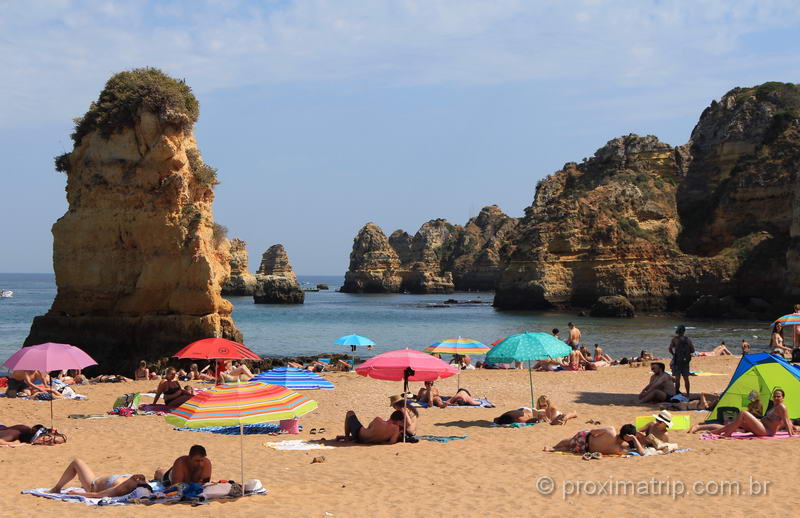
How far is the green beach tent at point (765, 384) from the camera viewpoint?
12500 mm

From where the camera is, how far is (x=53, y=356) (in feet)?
40.4

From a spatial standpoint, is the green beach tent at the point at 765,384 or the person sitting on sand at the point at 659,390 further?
the person sitting on sand at the point at 659,390

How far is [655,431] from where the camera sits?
11117mm

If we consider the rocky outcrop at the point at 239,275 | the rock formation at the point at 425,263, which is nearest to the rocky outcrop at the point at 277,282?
the rocky outcrop at the point at 239,275

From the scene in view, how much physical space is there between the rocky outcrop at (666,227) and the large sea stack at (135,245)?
40.0m

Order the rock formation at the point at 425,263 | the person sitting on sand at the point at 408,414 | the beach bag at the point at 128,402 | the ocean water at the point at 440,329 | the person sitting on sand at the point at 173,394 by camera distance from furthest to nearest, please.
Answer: the rock formation at the point at 425,263
the ocean water at the point at 440,329
the beach bag at the point at 128,402
the person sitting on sand at the point at 173,394
the person sitting on sand at the point at 408,414

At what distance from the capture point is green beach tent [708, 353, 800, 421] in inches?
492

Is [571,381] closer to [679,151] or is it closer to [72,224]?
[72,224]

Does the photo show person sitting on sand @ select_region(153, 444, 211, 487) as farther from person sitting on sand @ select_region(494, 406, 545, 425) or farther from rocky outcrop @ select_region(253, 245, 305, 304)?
rocky outcrop @ select_region(253, 245, 305, 304)

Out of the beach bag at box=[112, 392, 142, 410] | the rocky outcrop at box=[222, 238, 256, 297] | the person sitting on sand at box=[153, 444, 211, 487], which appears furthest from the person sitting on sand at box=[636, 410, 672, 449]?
the rocky outcrop at box=[222, 238, 256, 297]

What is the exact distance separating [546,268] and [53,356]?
5586 centimetres

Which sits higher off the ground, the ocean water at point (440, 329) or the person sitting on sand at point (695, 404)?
the person sitting on sand at point (695, 404)

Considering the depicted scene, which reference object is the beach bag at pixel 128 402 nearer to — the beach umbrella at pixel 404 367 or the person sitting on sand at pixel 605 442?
the beach umbrella at pixel 404 367

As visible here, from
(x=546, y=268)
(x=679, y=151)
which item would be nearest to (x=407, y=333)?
(x=546, y=268)
